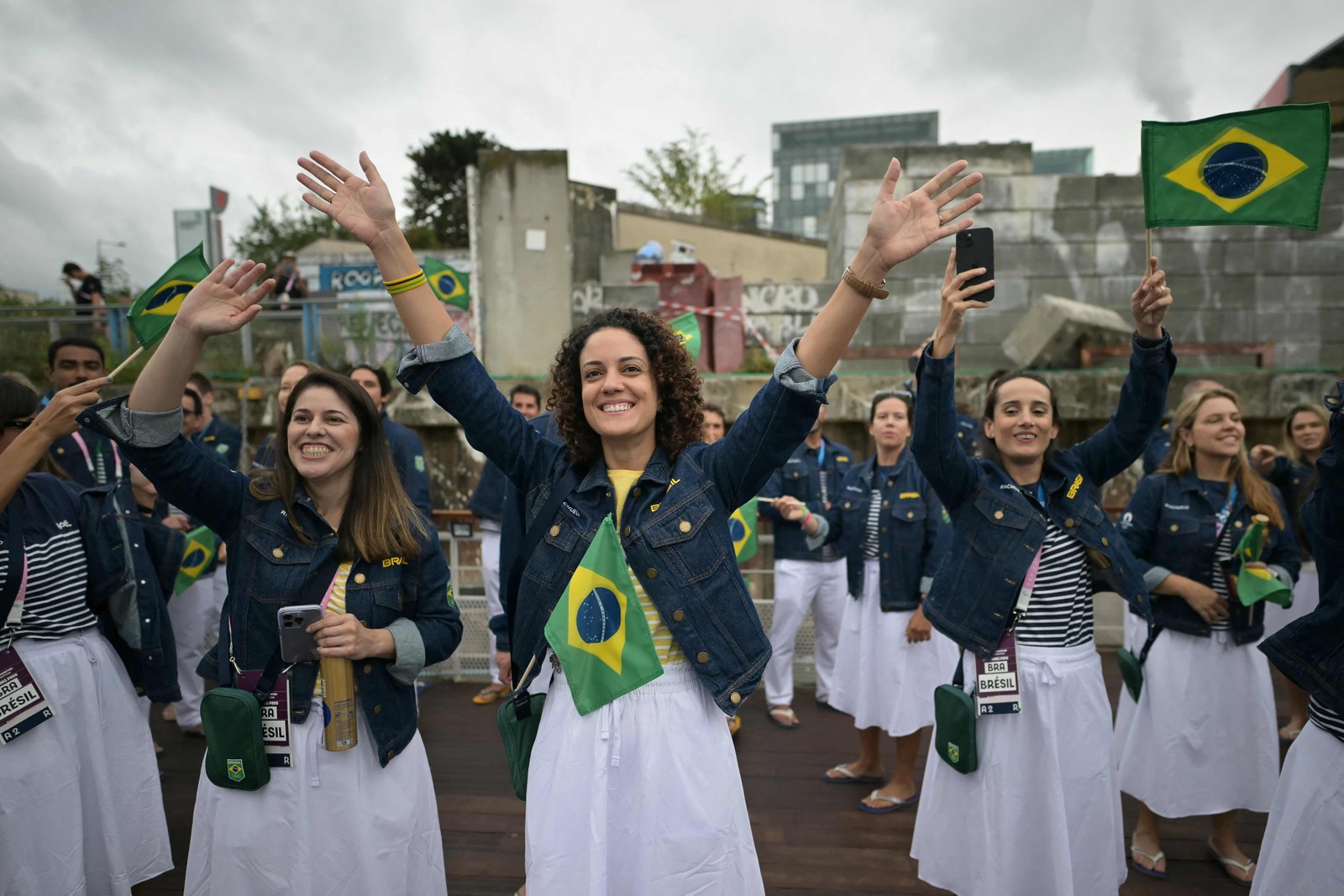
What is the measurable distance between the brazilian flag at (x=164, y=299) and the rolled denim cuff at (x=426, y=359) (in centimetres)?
172

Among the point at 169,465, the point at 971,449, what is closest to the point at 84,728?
the point at 169,465

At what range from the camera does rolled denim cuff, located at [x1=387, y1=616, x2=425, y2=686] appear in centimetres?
254

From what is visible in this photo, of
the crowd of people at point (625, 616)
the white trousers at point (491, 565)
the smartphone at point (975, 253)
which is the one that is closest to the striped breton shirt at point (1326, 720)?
the crowd of people at point (625, 616)

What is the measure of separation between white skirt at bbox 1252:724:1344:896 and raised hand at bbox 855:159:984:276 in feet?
6.11

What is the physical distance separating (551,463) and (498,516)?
3.88 m

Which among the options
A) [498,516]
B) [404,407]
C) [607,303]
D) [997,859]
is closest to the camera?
[997,859]

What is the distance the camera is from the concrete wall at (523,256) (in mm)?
11945

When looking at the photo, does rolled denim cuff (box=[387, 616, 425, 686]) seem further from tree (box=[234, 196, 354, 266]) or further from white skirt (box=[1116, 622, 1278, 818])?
tree (box=[234, 196, 354, 266])

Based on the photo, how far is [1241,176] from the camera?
3.10 meters

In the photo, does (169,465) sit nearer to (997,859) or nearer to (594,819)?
(594,819)

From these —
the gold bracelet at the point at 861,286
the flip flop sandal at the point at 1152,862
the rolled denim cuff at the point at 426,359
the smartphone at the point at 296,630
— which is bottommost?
the flip flop sandal at the point at 1152,862

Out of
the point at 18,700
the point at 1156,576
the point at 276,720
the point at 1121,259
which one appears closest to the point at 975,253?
the point at 1156,576

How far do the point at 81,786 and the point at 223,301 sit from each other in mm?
1913

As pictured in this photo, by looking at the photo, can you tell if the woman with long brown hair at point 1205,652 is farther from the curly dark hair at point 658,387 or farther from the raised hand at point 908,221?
the curly dark hair at point 658,387
